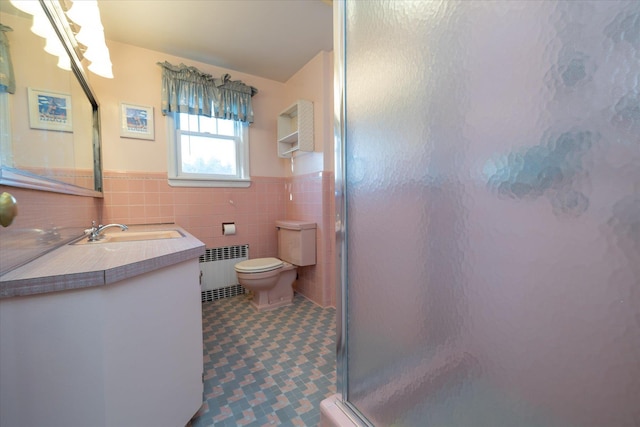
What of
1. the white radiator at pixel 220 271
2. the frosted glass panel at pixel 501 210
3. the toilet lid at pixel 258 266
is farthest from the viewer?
the white radiator at pixel 220 271

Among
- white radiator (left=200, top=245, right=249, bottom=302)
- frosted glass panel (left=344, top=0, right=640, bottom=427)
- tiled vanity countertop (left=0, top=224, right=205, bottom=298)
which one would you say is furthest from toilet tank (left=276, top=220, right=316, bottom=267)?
frosted glass panel (left=344, top=0, right=640, bottom=427)

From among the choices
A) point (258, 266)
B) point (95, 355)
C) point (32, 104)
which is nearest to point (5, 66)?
point (32, 104)

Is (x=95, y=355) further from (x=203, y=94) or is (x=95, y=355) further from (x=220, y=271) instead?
(x=203, y=94)

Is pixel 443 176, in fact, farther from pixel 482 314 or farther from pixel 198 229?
pixel 198 229

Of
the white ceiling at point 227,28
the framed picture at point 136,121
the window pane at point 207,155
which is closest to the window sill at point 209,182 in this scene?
the window pane at point 207,155

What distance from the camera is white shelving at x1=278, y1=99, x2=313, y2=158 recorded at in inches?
98.0

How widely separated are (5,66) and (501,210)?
145 cm

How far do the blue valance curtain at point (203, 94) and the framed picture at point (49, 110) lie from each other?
3.34 feet

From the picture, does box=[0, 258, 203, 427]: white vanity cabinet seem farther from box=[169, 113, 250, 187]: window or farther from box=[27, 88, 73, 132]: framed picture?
box=[169, 113, 250, 187]: window

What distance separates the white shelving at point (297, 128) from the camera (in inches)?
98.0

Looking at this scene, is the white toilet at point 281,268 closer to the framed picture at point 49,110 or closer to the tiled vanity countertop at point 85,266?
the tiled vanity countertop at point 85,266

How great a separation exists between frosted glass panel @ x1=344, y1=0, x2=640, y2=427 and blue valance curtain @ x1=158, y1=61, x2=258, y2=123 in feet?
7.26

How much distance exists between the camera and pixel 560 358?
1.29ft

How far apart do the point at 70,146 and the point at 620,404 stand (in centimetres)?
225
